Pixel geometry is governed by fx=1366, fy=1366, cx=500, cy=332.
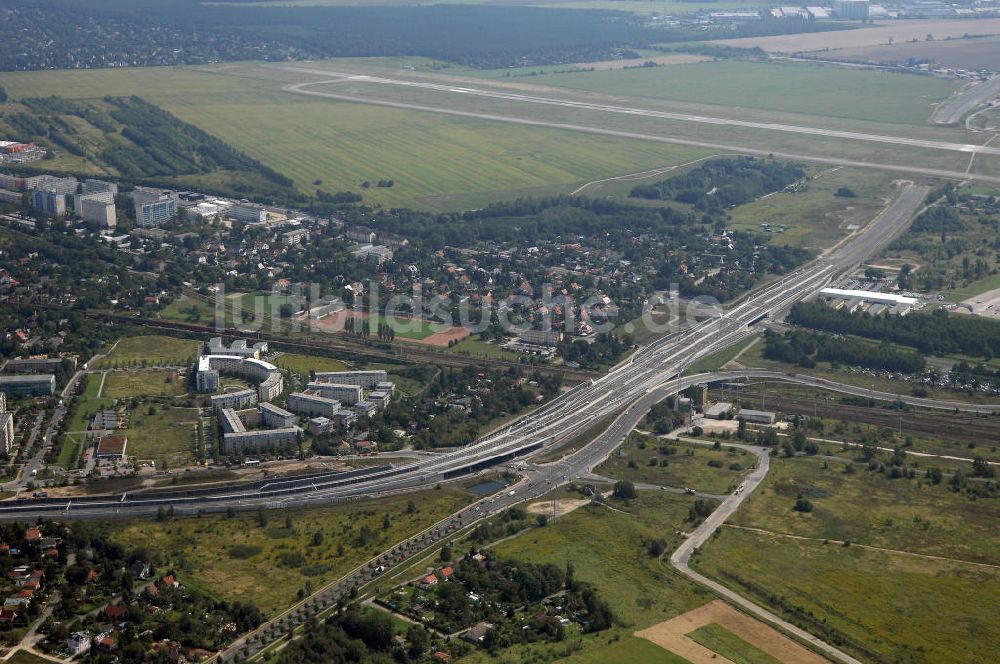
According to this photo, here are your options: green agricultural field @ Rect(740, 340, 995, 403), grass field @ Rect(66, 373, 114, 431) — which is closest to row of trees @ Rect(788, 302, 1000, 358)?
green agricultural field @ Rect(740, 340, 995, 403)

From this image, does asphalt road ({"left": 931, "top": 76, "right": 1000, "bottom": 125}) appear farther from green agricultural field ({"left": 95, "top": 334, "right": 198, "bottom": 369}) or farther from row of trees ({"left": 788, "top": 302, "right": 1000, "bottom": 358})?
green agricultural field ({"left": 95, "top": 334, "right": 198, "bottom": 369})

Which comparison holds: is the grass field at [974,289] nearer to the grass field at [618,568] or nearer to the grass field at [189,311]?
the grass field at [618,568]

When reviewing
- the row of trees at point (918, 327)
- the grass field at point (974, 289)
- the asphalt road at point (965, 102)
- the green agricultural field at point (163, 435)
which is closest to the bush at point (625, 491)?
the green agricultural field at point (163, 435)

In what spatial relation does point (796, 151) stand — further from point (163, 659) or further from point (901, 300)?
point (163, 659)

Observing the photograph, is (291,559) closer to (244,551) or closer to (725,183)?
(244,551)

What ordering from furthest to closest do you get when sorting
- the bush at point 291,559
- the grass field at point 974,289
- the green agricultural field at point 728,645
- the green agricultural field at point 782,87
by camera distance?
the green agricultural field at point 782,87
the grass field at point 974,289
the bush at point 291,559
the green agricultural field at point 728,645
